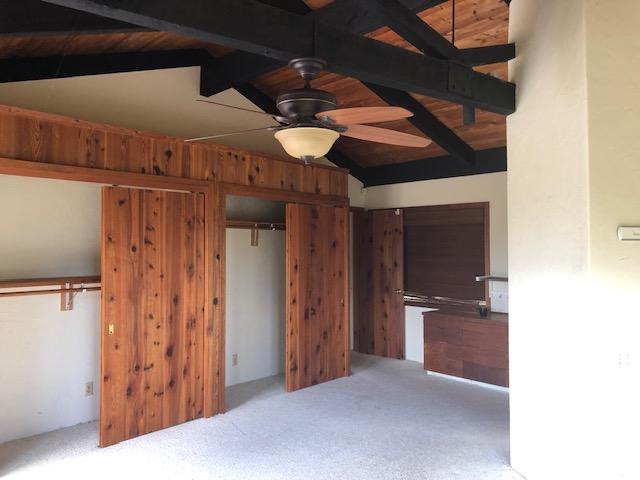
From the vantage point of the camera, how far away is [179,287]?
382cm

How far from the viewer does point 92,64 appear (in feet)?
13.0

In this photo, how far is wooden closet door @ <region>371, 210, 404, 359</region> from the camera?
601 centimetres

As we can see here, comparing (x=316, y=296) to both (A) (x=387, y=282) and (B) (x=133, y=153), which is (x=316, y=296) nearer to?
(A) (x=387, y=282)

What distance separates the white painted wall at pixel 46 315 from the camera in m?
3.48

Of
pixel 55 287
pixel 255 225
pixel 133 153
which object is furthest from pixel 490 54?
pixel 55 287

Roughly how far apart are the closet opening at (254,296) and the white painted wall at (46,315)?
1.33 metres

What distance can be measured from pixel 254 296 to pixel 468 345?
2324 mm

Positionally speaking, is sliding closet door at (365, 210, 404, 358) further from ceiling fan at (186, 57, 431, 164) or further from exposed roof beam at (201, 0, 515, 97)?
ceiling fan at (186, 57, 431, 164)

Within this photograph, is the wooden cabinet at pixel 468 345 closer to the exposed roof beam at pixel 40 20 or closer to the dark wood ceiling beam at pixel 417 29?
the dark wood ceiling beam at pixel 417 29

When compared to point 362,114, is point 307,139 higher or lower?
lower

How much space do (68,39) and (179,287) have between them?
2050 millimetres

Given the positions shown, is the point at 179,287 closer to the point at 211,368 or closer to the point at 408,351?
the point at 211,368

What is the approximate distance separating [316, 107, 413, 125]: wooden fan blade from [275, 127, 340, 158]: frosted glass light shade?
2.7 inches

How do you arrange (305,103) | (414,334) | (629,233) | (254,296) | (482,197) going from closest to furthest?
(305,103) < (629,233) < (254,296) < (482,197) < (414,334)
